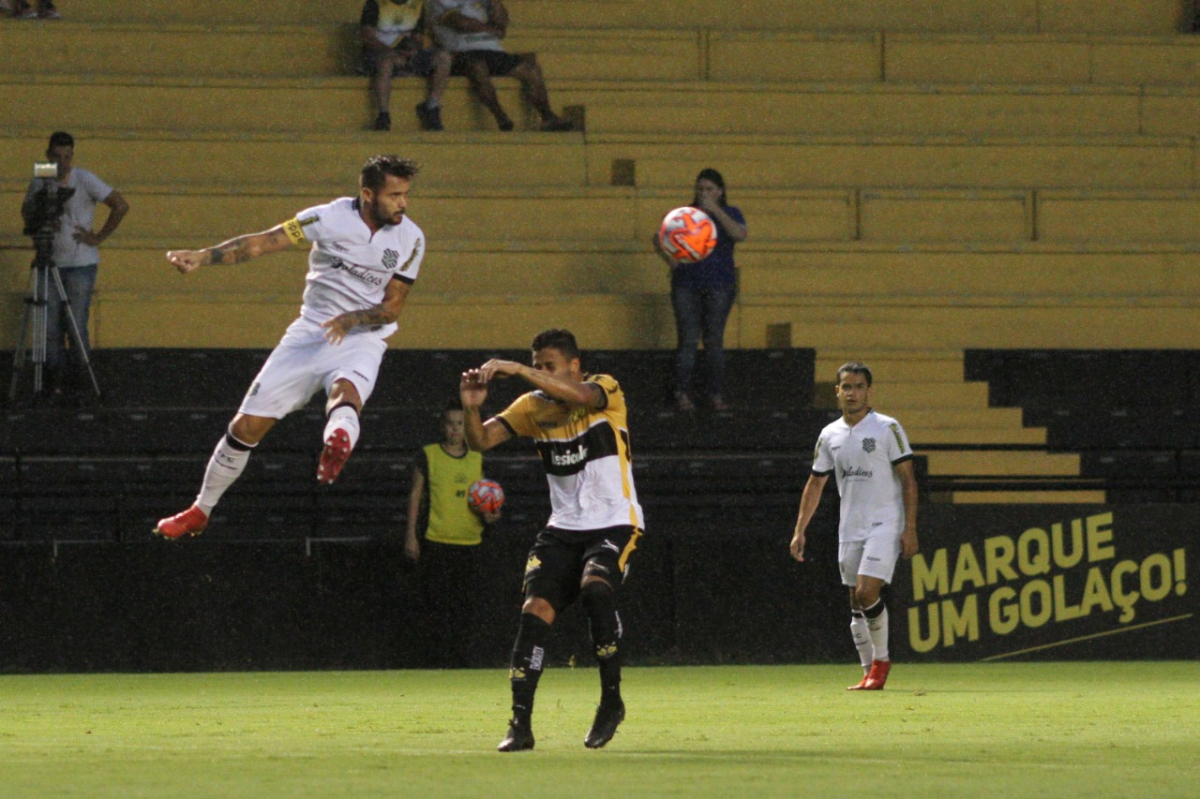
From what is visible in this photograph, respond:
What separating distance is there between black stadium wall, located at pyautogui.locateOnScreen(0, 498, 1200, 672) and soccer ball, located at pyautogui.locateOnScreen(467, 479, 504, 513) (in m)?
0.61

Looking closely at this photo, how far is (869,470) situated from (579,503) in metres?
4.28

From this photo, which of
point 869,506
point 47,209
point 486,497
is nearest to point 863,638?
point 869,506

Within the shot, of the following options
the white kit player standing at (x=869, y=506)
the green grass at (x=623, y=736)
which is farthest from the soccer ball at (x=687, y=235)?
the white kit player standing at (x=869, y=506)

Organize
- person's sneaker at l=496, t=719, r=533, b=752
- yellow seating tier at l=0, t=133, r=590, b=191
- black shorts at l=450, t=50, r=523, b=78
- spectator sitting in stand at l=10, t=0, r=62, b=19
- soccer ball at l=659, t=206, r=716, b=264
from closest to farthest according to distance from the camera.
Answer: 1. person's sneaker at l=496, t=719, r=533, b=752
2. soccer ball at l=659, t=206, r=716, b=264
3. yellow seating tier at l=0, t=133, r=590, b=191
4. black shorts at l=450, t=50, r=523, b=78
5. spectator sitting in stand at l=10, t=0, r=62, b=19

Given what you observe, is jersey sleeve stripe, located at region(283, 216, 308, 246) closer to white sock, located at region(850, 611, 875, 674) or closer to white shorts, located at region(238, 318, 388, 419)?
white shorts, located at region(238, 318, 388, 419)

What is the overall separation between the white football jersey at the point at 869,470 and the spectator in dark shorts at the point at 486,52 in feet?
25.2

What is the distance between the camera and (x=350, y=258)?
984cm

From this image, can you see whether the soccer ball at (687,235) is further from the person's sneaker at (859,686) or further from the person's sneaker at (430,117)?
the person's sneaker at (859,686)

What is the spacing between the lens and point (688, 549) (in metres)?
14.8

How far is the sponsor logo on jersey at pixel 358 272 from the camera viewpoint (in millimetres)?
9875

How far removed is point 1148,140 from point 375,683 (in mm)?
10605

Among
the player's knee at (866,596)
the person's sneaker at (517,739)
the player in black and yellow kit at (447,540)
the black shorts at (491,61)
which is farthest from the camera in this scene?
the black shorts at (491,61)

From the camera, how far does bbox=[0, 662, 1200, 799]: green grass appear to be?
6.74m

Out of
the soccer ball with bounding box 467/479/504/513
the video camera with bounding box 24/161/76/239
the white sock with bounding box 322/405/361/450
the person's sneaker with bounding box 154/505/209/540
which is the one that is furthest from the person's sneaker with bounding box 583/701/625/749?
the video camera with bounding box 24/161/76/239
